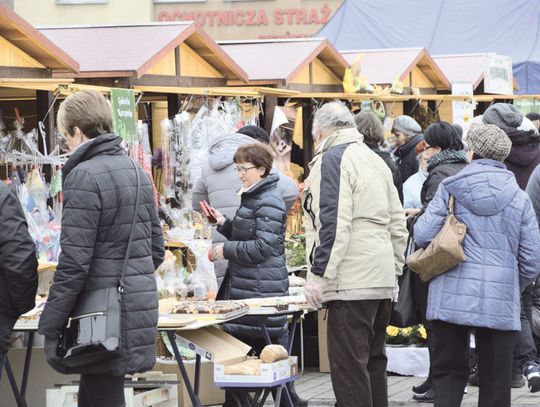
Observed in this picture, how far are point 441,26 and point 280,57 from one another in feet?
25.5

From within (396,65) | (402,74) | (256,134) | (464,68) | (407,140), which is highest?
(464,68)

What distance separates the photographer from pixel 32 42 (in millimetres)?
7688

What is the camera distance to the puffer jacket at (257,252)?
646 centimetres

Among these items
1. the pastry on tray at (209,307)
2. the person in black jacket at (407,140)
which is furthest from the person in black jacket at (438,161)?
the person in black jacket at (407,140)

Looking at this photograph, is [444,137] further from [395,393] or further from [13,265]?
[13,265]

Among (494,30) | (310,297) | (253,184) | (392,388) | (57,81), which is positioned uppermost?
(494,30)

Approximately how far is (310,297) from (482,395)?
1.01 meters

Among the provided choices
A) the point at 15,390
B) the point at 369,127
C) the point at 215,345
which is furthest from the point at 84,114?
the point at 369,127

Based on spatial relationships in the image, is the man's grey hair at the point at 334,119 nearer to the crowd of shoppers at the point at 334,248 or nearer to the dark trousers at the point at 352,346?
the crowd of shoppers at the point at 334,248

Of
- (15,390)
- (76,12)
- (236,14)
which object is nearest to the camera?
(15,390)

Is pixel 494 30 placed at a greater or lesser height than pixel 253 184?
greater

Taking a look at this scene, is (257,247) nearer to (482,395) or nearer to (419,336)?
(482,395)

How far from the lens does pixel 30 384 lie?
6.79 metres

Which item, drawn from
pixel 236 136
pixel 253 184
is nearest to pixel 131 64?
pixel 236 136
